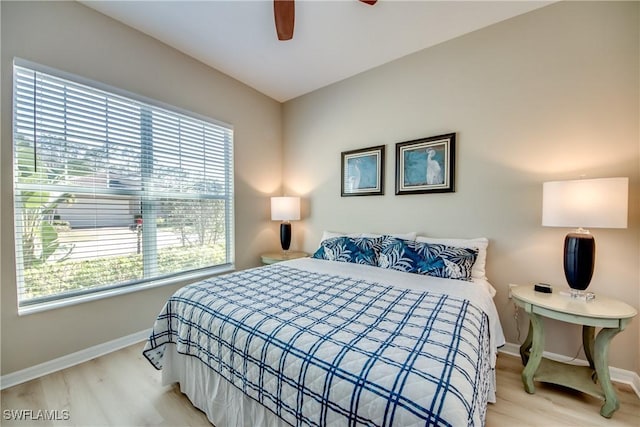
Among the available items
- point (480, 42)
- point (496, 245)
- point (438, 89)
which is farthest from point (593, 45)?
point (496, 245)

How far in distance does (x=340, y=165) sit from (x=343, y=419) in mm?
2656

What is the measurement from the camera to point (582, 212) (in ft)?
5.05

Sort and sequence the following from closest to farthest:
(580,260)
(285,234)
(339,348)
Result: (339,348), (580,260), (285,234)

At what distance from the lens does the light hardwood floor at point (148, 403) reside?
142 cm

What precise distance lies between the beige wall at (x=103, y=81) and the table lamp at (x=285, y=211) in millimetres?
319

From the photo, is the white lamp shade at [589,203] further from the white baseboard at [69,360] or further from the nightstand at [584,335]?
the white baseboard at [69,360]

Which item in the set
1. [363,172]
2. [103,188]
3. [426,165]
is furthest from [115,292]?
[426,165]

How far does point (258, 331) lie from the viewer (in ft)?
3.86

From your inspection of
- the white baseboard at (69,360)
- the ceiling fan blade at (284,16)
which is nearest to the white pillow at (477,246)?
the ceiling fan blade at (284,16)

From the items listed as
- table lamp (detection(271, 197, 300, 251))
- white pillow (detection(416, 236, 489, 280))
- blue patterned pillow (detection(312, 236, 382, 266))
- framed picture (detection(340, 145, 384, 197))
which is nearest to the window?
table lamp (detection(271, 197, 300, 251))

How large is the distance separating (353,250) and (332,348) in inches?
61.4

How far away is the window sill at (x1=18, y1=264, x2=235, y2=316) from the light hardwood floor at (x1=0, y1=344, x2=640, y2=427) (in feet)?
1.59

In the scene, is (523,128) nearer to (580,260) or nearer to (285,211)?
(580,260)

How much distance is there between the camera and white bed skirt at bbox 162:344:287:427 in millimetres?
1205
